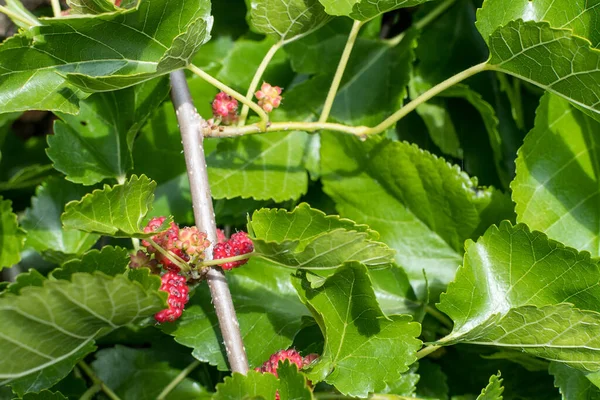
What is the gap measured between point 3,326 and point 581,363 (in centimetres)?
53

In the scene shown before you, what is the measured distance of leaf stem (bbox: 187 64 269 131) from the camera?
2.28 ft

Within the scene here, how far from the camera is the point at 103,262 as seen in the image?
640mm

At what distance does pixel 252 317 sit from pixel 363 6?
373 mm

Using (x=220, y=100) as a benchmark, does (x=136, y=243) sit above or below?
below

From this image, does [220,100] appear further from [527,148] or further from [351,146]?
[527,148]

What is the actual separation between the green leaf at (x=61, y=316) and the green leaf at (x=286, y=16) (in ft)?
1.10

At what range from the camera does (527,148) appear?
0.84 meters

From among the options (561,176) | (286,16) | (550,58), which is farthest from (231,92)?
(561,176)

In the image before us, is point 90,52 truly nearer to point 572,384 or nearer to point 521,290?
point 521,290

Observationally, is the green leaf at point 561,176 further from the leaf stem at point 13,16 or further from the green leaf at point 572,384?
the leaf stem at point 13,16

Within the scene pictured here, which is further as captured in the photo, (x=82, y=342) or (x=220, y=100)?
(x=220, y=100)

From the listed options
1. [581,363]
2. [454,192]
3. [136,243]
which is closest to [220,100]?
[136,243]

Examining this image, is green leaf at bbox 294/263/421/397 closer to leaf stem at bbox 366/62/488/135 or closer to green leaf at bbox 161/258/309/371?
green leaf at bbox 161/258/309/371

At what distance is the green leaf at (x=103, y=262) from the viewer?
2.04ft
